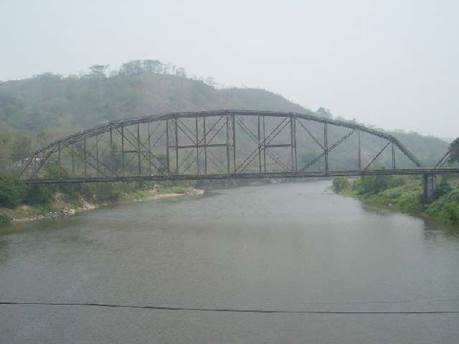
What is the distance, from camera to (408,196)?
4722 cm

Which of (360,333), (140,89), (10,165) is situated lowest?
(360,333)

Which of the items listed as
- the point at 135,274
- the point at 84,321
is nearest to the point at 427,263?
the point at 135,274

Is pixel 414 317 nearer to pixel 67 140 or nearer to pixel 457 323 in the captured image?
pixel 457 323

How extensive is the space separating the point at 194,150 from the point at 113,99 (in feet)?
114

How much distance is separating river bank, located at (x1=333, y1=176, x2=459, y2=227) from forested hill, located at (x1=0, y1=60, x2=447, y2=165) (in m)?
49.3

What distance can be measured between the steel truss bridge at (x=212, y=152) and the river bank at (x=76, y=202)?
236cm

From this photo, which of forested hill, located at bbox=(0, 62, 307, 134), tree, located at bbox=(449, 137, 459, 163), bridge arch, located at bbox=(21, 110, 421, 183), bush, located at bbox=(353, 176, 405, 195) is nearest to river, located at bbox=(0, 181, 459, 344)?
bridge arch, located at bbox=(21, 110, 421, 183)

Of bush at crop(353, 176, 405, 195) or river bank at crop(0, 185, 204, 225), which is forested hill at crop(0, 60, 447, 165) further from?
bush at crop(353, 176, 405, 195)

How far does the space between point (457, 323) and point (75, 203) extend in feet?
145

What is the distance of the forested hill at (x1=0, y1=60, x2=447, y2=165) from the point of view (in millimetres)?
117250

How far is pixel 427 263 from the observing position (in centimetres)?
2428

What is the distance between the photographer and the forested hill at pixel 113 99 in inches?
4616

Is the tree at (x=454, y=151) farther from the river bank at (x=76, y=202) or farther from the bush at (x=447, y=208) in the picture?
the river bank at (x=76, y=202)

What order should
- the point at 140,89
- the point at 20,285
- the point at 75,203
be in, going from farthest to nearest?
the point at 140,89
the point at 75,203
the point at 20,285
